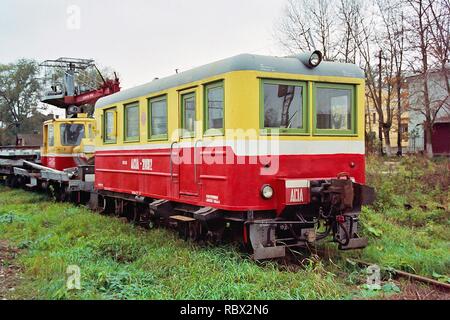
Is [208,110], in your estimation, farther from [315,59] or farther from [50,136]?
[50,136]

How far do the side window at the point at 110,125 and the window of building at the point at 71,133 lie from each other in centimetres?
531

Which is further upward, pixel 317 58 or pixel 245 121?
pixel 317 58

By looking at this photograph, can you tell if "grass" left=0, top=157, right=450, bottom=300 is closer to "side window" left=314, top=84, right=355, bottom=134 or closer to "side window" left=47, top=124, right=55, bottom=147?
"side window" left=314, top=84, right=355, bottom=134

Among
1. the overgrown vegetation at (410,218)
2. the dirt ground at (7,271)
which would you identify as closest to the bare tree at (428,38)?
the overgrown vegetation at (410,218)

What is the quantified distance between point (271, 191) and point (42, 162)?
519 inches

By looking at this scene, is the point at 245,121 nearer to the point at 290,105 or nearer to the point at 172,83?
the point at 290,105

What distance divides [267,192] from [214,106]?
1.61 metres

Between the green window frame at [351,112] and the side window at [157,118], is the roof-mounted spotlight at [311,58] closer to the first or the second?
the green window frame at [351,112]

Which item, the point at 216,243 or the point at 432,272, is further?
the point at 216,243

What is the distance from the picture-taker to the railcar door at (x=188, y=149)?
864cm

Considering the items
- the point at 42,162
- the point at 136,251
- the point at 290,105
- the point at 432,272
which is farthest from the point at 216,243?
the point at 42,162

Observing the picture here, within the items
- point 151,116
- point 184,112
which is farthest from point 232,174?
point 151,116

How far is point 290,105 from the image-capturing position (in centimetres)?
809

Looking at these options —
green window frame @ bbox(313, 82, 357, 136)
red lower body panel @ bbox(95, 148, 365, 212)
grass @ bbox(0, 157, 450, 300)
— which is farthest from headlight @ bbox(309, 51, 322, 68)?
grass @ bbox(0, 157, 450, 300)
